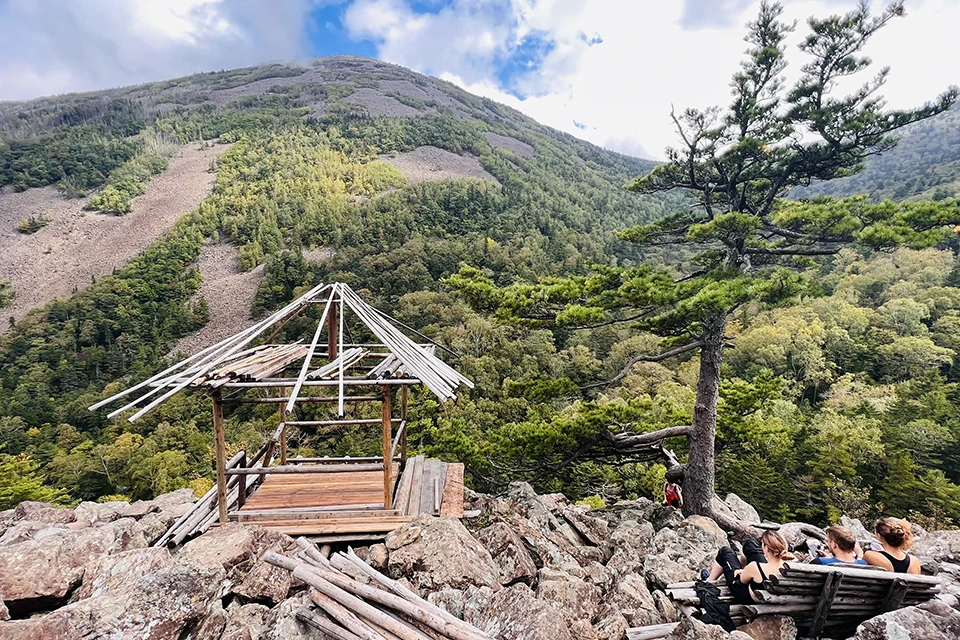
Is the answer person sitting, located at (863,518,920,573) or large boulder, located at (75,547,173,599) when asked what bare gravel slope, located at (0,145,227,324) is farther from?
person sitting, located at (863,518,920,573)

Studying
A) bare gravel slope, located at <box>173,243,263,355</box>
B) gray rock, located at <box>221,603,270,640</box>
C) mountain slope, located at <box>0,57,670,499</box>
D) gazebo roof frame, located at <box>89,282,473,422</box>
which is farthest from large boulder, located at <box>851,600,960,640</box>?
bare gravel slope, located at <box>173,243,263,355</box>

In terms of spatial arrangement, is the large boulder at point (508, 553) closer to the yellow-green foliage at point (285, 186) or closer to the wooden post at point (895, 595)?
the wooden post at point (895, 595)

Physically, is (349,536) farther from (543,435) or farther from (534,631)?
(543,435)

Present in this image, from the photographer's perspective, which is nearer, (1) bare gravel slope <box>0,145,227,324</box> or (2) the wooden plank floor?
(2) the wooden plank floor

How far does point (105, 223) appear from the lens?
72250 millimetres

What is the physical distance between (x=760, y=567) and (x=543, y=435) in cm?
390

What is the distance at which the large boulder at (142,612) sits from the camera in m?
3.10

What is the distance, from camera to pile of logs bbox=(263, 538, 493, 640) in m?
3.38

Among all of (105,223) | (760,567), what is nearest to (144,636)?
(760,567)

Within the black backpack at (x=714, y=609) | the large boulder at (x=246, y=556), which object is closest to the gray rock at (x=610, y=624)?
the black backpack at (x=714, y=609)

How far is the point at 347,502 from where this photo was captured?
5840 millimetres

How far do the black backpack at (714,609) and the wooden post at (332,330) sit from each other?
553cm

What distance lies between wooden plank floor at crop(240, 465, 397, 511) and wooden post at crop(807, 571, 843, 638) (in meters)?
4.64

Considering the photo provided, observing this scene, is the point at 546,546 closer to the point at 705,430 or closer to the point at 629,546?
the point at 629,546
